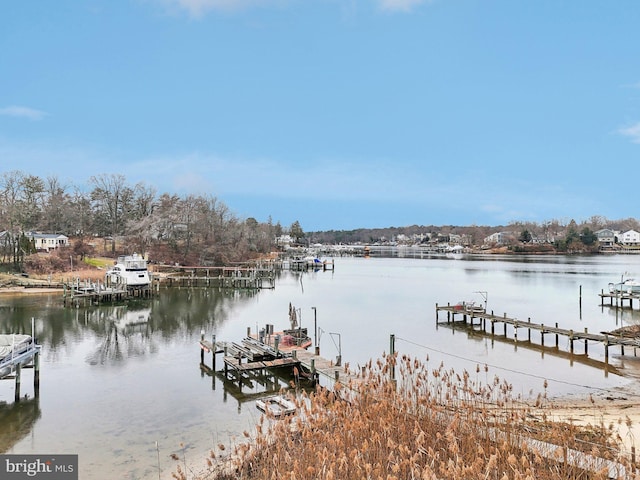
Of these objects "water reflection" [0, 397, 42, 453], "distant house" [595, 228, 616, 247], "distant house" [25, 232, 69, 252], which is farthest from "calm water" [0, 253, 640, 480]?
"distant house" [595, 228, 616, 247]

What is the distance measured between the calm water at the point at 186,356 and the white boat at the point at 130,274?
97.8 inches

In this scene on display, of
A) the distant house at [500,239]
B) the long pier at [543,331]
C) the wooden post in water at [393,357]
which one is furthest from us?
the distant house at [500,239]

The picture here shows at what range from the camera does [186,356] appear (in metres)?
21.0

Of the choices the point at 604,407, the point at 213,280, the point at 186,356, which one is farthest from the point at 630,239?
the point at 186,356

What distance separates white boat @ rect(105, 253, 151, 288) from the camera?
41562 millimetres

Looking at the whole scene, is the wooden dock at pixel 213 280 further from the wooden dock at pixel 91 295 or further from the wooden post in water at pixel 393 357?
the wooden post in water at pixel 393 357

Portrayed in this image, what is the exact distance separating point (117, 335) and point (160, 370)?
28.3 feet

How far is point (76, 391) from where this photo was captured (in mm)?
15945

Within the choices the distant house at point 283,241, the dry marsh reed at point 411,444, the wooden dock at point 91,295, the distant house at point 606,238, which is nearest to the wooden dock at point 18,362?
the dry marsh reed at point 411,444

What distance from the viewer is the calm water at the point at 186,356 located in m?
12.1

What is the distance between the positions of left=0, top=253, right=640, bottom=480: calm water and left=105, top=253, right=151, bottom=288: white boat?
97.8 inches

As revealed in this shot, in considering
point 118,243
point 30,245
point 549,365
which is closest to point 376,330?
point 549,365

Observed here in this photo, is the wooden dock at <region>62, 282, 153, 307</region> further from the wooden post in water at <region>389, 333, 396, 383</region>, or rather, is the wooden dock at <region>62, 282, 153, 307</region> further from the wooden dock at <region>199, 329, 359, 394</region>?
the wooden post in water at <region>389, 333, 396, 383</region>

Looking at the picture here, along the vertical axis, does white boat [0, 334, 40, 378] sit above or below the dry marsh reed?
below
